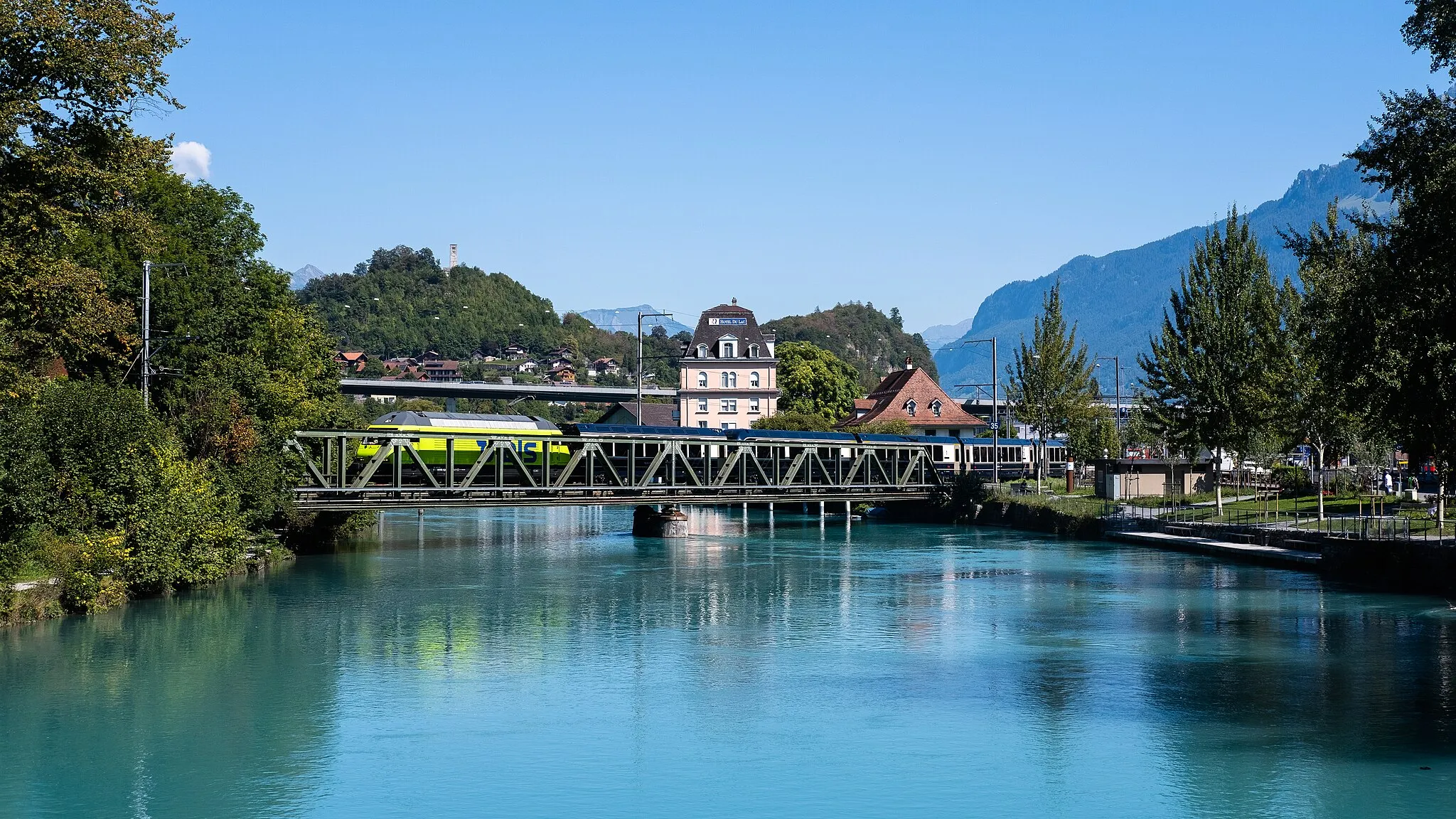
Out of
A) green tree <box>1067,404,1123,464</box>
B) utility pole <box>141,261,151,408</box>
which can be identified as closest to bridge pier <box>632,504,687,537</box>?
green tree <box>1067,404,1123,464</box>

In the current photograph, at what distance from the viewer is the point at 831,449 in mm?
83875

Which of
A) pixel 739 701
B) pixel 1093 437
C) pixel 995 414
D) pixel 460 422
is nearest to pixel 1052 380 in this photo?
pixel 995 414

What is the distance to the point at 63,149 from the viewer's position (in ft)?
103

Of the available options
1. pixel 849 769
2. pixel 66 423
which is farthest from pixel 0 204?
pixel 849 769

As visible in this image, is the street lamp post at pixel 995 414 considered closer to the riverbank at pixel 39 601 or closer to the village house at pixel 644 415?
the village house at pixel 644 415

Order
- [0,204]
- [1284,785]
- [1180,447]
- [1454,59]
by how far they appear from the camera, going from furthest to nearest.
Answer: [1180,447] → [0,204] → [1454,59] → [1284,785]

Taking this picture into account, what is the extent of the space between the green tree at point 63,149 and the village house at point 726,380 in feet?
296

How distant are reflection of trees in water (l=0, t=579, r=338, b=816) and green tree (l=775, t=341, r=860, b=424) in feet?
291

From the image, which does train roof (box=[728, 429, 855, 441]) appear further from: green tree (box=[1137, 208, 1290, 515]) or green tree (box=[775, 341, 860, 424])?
green tree (box=[775, 341, 860, 424])

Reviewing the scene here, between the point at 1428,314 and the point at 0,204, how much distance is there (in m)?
32.1

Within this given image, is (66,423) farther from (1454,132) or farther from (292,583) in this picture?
(1454,132)

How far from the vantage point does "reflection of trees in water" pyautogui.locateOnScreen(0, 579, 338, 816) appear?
2138 centimetres

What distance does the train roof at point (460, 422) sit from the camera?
239 ft

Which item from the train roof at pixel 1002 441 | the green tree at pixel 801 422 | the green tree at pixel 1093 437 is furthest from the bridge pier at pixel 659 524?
the train roof at pixel 1002 441
